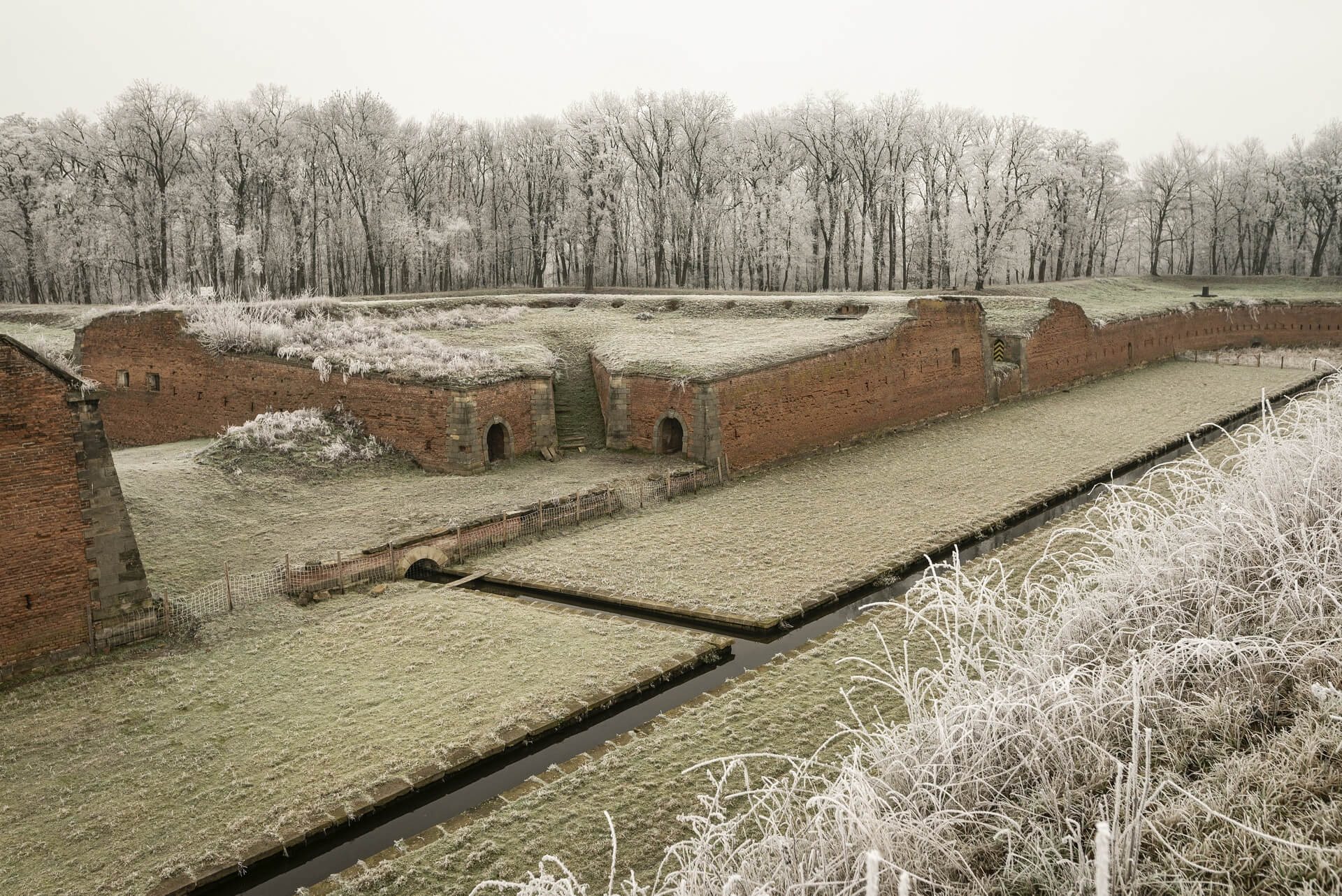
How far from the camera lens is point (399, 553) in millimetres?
13453

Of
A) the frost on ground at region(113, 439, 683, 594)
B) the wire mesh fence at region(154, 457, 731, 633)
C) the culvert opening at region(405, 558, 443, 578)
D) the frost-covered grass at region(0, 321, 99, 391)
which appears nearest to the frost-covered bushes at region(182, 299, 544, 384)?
the frost on ground at region(113, 439, 683, 594)

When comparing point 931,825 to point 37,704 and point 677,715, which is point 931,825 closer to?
point 677,715

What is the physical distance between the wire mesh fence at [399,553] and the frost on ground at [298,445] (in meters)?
4.80

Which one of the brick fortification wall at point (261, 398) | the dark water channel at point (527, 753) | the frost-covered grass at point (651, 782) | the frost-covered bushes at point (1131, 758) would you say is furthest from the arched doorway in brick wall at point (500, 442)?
the frost-covered bushes at point (1131, 758)

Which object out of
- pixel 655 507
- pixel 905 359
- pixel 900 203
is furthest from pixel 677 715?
pixel 900 203

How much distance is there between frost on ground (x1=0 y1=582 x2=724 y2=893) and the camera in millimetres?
7141

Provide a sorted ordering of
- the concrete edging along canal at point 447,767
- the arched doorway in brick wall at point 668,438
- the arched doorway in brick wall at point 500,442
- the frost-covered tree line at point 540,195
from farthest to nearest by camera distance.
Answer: the frost-covered tree line at point 540,195 < the arched doorway in brick wall at point 668,438 < the arched doorway in brick wall at point 500,442 < the concrete edging along canal at point 447,767

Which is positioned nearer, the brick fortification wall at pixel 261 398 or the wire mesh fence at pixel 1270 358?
the brick fortification wall at pixel 261 398

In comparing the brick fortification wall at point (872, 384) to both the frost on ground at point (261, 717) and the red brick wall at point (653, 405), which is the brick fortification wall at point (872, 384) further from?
the frost on ground at point (261, 717)

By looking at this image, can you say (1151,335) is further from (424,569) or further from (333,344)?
(424,569)

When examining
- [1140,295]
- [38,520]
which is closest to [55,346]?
[38,520]

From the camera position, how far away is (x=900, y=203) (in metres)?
49.8

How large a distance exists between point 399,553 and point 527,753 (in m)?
5.92

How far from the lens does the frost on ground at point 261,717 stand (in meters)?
7.14
